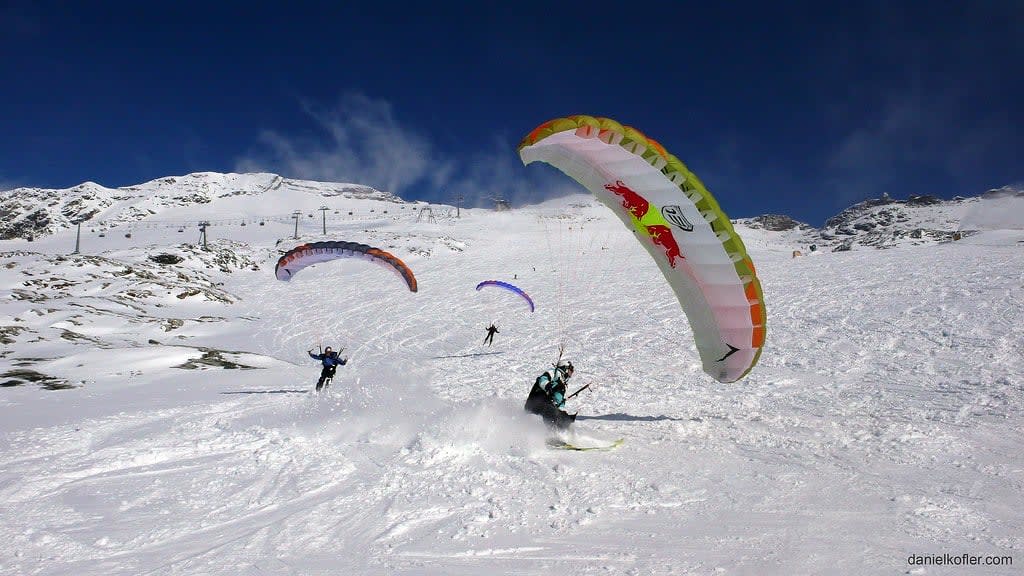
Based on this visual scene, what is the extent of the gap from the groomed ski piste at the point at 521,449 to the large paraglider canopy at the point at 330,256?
3.05 m

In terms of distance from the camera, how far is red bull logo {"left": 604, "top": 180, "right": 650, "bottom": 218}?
24.4 ft

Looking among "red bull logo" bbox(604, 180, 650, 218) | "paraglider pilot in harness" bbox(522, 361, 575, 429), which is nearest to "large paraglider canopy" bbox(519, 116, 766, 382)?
"red bull logo" bbox(604, 180, 650, 218)

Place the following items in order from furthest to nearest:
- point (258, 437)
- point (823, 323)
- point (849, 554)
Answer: point (823, 323), point (258, 437), point (849, 554)

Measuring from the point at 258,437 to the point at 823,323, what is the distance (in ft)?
60.5

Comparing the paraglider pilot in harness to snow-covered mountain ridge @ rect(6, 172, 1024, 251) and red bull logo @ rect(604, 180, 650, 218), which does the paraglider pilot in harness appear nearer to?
red bull logo @ rect(604, 180, 650, 218)

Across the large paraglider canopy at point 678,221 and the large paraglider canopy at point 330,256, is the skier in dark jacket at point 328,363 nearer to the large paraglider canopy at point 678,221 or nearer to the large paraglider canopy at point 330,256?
the large paraglider canopy at point 330,256

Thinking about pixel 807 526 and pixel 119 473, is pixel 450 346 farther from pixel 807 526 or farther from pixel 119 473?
pixel 807 526

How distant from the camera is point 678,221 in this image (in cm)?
720

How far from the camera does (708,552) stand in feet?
15.8

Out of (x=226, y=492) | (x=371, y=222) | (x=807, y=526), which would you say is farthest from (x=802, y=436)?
(x=371, y=222)

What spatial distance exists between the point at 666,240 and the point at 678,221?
0.45 meters

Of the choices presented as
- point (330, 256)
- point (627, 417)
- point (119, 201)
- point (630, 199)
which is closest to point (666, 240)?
point (630, 199)

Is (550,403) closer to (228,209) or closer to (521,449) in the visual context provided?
(521,449)

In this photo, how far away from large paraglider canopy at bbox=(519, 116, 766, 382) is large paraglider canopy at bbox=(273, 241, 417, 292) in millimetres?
6984
